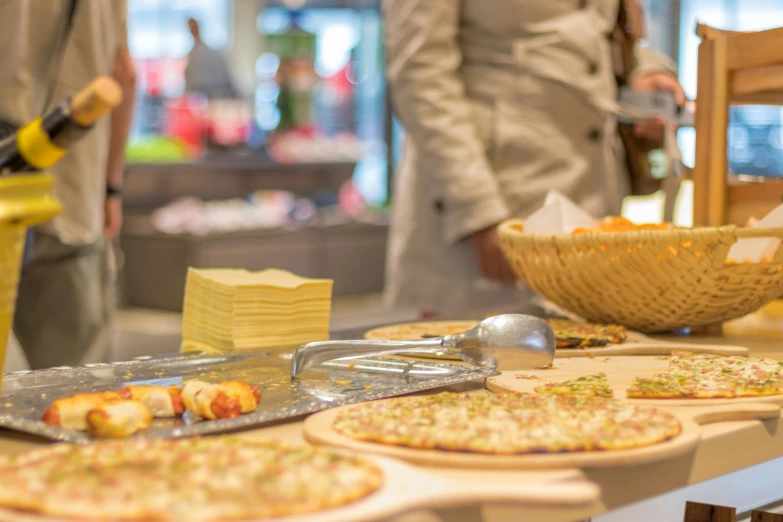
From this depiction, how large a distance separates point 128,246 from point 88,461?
520cm

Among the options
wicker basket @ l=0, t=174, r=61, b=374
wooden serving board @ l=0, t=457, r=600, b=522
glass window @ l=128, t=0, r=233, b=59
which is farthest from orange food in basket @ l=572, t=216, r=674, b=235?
glass window @ l=128, t=0, r=233, b=59

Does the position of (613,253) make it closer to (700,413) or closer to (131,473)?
(700,413)

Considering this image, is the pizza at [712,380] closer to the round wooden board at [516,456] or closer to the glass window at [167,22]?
the round wooden board at [516,456]

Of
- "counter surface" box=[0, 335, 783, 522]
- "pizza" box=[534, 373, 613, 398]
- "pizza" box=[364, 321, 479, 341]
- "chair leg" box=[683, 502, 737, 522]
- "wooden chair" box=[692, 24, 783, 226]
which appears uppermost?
"wooden chair" box=[692, 24, 783, 226]

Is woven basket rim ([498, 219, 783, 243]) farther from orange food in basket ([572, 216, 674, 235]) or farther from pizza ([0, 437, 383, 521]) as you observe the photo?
pizza ([0, 437, 383, 521])

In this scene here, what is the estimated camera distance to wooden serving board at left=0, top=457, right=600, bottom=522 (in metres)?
0.71

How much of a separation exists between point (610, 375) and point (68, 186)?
4.24ft

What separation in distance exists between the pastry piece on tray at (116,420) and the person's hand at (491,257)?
144 centimetres

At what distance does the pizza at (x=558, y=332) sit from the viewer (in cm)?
139

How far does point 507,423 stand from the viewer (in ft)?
2.99

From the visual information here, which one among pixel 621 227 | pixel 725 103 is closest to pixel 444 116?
pixel 725 103

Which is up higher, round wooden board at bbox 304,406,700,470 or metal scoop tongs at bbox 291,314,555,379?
metal scoop tongs at bbox 291,314,555,379

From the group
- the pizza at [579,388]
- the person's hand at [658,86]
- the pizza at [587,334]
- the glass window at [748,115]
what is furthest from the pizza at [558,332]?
the glass window at [748,115]

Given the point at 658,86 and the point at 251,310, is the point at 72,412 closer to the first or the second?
the point at 251,310
